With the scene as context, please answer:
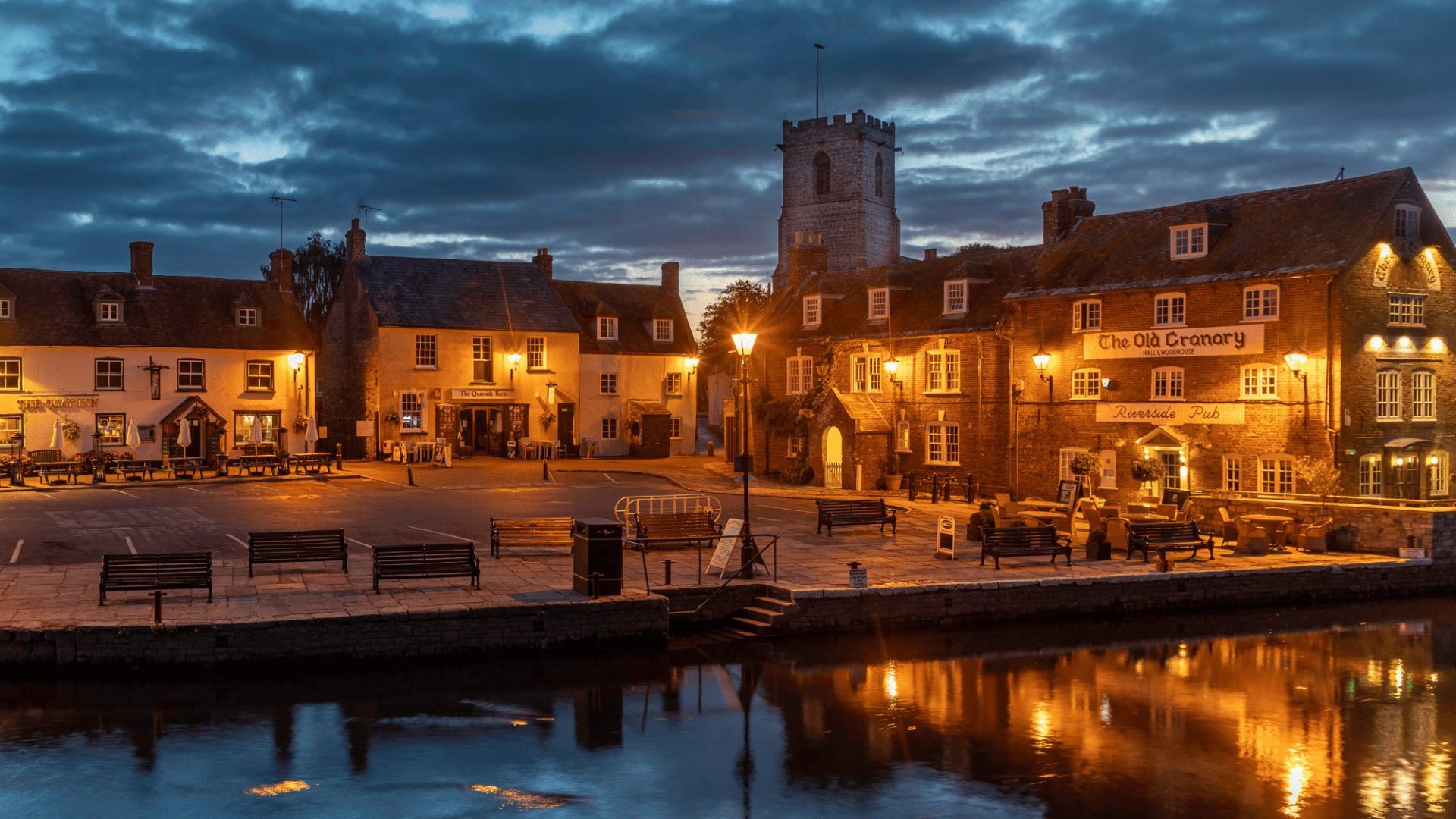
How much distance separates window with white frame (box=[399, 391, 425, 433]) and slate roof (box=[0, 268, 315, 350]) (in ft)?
13.9

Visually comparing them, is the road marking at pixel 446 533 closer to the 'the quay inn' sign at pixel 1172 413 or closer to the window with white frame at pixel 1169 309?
the 'the quay inn' sign at pixel 1172 413

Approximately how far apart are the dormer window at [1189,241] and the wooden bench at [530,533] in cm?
1975

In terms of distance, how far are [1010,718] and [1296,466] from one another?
17.5m

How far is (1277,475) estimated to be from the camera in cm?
3161

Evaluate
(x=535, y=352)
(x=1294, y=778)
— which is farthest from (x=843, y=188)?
(x=1294, y=778)

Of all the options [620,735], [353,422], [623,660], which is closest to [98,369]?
[353,422]

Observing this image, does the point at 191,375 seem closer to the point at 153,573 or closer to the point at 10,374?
the point at 10,374

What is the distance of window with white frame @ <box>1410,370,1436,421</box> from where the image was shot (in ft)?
106

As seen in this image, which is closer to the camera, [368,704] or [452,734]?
[452,734]

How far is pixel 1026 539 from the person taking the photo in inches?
990

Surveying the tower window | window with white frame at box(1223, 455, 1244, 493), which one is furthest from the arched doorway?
the tower window

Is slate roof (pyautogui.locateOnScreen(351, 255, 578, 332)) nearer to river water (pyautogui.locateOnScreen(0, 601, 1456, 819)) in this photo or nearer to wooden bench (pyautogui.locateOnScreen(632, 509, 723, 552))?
wooden bench (pyautogui.locateOnScreen(632, 509, 723, 552))

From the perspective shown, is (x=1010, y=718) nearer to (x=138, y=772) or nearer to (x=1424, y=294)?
(x=138, y=772)

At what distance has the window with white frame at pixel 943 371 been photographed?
132 feet
